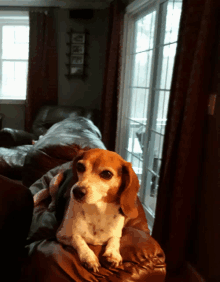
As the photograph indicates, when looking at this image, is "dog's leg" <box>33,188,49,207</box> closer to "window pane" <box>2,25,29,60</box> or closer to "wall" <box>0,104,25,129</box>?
"wall" <box>0,104,25,129</box>

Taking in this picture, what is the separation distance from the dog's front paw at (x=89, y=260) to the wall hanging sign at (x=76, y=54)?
4188 millimetres

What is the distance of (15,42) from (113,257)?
485cm

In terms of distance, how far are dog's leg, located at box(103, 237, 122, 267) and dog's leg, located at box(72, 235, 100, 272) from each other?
0.04 metres

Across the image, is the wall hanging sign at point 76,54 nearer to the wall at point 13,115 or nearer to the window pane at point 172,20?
the wall at point 13,115

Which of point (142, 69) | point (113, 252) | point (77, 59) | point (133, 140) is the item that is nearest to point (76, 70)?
point (77, 59)

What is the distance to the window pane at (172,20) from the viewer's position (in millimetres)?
2580

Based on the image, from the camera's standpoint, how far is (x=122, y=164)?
1111 mm

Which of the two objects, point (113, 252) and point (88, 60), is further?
point (88, 60)

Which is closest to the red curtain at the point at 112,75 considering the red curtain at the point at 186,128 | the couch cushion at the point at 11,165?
the couch cushion at the point at 11,165

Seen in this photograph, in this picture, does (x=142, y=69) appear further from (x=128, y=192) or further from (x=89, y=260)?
(x=89, y=260)

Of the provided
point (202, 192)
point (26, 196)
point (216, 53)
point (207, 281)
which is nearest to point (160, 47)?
point (216, 53)

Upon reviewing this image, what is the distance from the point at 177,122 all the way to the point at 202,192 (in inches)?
19.5

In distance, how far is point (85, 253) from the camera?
973mm

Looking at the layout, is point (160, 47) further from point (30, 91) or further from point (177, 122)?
point (30, 91)
